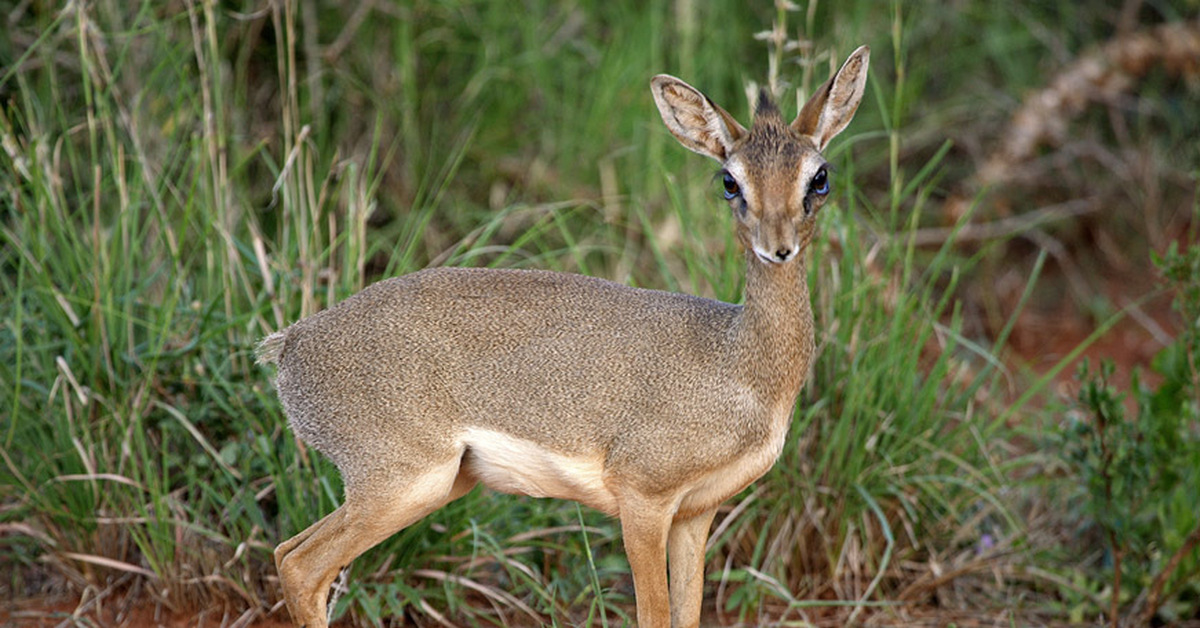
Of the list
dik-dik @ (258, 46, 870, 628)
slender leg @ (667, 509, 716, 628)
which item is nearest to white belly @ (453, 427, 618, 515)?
dik-dik @ (258, 46, 870, 628)

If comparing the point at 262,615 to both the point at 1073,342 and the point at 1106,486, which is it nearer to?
the point at 1106,486

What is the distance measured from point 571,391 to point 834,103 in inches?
43.4

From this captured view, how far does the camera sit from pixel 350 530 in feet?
13.1

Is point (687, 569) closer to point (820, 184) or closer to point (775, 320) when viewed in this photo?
point (775, 320)

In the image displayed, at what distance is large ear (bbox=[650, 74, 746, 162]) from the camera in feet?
12.8

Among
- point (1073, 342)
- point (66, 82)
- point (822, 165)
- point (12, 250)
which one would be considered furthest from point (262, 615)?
point (1073, 342)

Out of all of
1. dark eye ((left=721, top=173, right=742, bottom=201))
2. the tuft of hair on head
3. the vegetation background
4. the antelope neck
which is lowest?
the vegetation background

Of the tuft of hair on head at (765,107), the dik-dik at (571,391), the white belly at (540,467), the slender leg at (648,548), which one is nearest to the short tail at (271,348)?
the dik-dik at (571,391)

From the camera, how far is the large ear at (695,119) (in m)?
3.90

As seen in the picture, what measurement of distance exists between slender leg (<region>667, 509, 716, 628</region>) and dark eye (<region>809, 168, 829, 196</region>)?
1.09 metres

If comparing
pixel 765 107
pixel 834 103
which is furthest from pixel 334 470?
pixel 834 103

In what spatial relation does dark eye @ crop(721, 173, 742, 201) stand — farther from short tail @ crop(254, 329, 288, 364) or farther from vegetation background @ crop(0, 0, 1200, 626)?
short tail @ crop(254, 329, 288, 364)

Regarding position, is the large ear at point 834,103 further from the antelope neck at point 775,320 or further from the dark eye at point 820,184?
the antelope neck at point 775,320

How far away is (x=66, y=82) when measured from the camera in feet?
22.3
